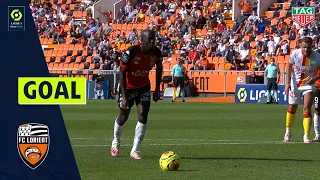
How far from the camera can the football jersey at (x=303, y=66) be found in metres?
17.0

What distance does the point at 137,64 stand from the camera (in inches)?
542

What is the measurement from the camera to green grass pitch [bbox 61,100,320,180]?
38.9 feet

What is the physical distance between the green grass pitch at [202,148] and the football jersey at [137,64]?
1.18 meters

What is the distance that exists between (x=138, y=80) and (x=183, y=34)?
33665mm

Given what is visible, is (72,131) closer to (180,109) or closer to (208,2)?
(180,109)

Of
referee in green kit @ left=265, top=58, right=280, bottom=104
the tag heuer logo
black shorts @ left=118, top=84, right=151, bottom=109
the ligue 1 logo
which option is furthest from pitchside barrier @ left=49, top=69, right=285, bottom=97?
the ligue 1 logo

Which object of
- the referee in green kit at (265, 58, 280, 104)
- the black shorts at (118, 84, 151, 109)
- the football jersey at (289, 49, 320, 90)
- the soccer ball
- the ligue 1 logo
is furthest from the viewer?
the referee in green kit at (265, 58, 280, 104)

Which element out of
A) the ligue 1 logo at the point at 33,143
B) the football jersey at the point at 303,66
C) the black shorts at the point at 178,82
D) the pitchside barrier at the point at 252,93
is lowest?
the pitchside barrier at the point at 252,93

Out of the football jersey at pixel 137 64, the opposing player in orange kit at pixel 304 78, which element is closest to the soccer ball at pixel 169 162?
the football jersey at pixel 137 64

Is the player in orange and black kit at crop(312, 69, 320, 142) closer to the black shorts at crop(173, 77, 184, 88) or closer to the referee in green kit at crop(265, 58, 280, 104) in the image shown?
the referee in green kit at crop(265, 58, 280, 104)

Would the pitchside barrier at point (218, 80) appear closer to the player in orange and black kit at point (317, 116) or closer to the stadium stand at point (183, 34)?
the stadium stand at point (183, 34)

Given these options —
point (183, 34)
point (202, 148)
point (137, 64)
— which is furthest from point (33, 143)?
point (183, 34)

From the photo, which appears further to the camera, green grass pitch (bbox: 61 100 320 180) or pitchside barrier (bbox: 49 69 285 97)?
pitchside barrier (bbox: 49 69 285 97)

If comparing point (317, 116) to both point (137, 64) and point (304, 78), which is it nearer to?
point (304, 78)
